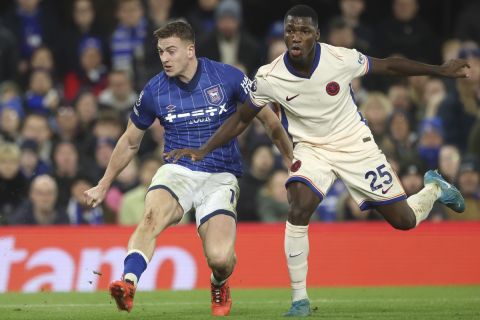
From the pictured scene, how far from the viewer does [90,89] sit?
19.0 meters

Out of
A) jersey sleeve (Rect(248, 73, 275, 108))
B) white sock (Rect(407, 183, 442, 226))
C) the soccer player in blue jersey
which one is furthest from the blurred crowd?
jersey sleeve (Rect(248, 73, 275, 108))

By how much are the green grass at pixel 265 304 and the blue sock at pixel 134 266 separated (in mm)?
674

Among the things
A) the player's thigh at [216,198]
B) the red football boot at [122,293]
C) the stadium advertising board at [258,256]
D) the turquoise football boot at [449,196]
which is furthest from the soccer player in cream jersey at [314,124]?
the stadium advertising board at [258,256]

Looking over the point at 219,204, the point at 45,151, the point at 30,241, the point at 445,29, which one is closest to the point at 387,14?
the point at 445,29

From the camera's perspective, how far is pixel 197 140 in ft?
36.6

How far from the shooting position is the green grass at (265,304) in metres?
10.8

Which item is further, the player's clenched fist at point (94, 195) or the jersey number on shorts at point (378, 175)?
the jersey number on shorts at point (378, 175)

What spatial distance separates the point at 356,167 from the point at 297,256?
1023 millimetres

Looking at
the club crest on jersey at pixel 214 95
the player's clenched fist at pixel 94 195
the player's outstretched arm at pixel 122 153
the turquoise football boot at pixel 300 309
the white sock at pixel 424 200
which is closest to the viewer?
the turquoise football boot at pixel 300 309

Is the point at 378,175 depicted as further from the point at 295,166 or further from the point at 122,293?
the point at 122,293

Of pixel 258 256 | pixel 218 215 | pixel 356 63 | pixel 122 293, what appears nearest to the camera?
pixel 122 293

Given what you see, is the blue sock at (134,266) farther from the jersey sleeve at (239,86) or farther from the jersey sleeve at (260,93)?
the jersey sleeve at (239,86)

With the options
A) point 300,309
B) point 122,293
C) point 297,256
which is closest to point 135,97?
point 297,256

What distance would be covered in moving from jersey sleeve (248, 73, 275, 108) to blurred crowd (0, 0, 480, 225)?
563 centimetres
